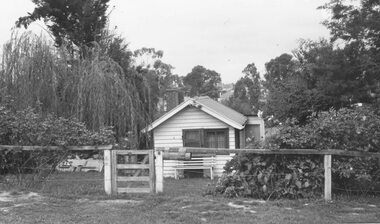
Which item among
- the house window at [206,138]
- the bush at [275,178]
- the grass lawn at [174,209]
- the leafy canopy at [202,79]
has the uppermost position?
the leafy canopy at [202,79]

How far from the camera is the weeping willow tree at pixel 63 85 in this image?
1333 cm

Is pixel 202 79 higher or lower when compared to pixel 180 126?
higher

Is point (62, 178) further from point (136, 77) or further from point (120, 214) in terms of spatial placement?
point (136, 77)

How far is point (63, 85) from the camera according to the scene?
555 inches

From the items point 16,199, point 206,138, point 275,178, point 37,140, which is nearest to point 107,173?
point 16,199

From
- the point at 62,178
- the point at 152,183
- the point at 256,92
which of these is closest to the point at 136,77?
the point at 62,178

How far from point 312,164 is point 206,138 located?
1117 cm

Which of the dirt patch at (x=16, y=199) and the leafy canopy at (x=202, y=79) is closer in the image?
the dirt patch at (x=16, y=199)

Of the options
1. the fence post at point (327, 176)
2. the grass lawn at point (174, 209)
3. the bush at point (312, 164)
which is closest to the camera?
the grass lawn at point (174, 209)

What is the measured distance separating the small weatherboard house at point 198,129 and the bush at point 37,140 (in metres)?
9.33

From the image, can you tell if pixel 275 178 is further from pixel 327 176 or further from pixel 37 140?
pixel 37 140

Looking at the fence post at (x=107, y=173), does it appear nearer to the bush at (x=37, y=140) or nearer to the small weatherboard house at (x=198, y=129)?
the bush at (x=37, y=140)

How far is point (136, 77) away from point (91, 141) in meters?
12.6

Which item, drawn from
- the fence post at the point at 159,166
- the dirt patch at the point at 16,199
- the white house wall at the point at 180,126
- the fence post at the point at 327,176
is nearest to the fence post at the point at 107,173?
the fence post at the point at 159,166
